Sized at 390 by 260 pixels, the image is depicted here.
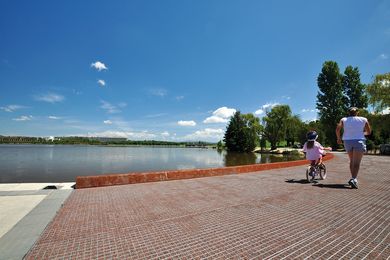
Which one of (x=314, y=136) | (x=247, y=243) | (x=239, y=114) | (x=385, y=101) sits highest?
(x=239, y=114)

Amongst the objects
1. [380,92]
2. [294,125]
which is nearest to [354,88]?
[380,92]

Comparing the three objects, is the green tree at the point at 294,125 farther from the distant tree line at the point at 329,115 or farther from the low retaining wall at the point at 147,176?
the low retaining wall at the point at 147,176

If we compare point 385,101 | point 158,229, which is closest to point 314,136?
point 158,229

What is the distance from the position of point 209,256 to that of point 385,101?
129 ft

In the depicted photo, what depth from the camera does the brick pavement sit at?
8.61ft

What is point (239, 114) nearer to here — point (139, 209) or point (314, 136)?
point (314, 136)

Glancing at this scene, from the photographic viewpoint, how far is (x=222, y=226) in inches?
136

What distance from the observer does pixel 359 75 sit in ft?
151

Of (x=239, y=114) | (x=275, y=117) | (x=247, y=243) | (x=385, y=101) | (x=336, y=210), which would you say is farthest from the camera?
(x=239, y=114)

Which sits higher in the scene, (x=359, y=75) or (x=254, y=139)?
(x=359, y=75)

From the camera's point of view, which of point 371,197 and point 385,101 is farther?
point 385,101

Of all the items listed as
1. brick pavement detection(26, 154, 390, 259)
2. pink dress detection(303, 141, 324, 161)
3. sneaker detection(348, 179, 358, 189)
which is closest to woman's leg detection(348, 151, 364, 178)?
sneaker detection(348, 179, 358, 189)

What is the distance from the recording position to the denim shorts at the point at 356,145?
5.96m

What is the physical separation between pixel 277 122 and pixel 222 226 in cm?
6744
